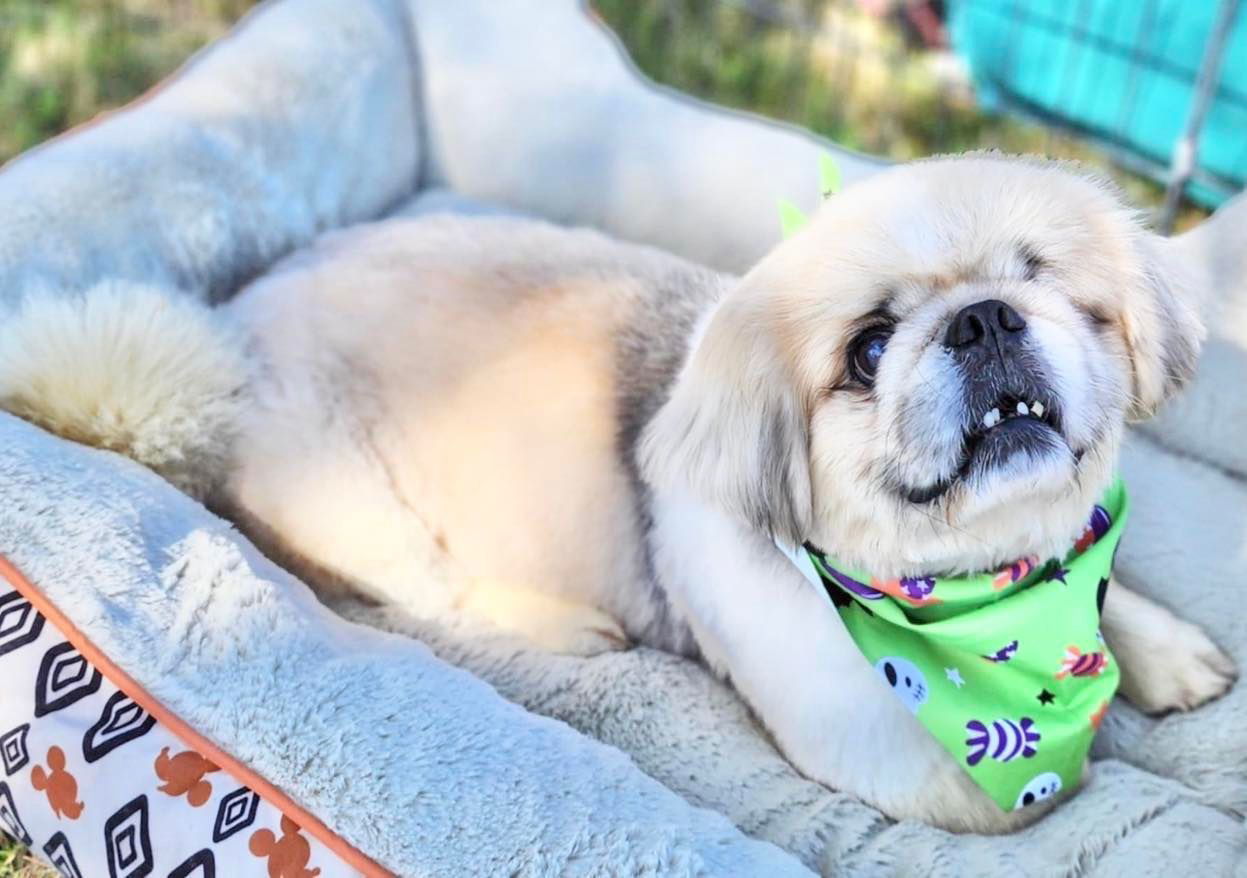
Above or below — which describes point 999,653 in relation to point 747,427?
below

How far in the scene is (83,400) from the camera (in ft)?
6.48

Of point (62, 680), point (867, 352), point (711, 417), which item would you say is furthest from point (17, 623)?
point (867, 352)

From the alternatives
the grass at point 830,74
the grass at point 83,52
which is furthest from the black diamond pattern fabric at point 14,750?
the grass at point 830,74

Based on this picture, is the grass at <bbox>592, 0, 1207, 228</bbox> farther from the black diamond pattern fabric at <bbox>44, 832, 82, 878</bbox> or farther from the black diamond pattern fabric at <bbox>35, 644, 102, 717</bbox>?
the black diamond pattern fabric at <bbox>44, 832, 82, 878</bbox>

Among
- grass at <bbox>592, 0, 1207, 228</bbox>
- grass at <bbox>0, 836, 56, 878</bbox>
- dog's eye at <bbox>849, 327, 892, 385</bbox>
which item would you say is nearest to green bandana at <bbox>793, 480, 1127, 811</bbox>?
dog's eye at <bbox>849, 327, 892, 385</bbox>

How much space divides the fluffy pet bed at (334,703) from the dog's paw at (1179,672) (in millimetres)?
29

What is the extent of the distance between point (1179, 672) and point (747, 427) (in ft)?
2.84

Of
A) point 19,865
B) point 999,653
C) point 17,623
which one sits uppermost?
point 999,653

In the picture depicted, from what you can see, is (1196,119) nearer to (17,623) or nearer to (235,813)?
(235,813)

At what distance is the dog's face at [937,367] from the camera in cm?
142

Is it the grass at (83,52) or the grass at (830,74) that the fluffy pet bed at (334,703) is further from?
the grass at (830,74)

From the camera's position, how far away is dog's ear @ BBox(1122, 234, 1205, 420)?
1.57 m

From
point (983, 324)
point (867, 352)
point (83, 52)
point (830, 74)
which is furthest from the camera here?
point (830, 74)

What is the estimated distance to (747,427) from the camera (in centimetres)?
155
